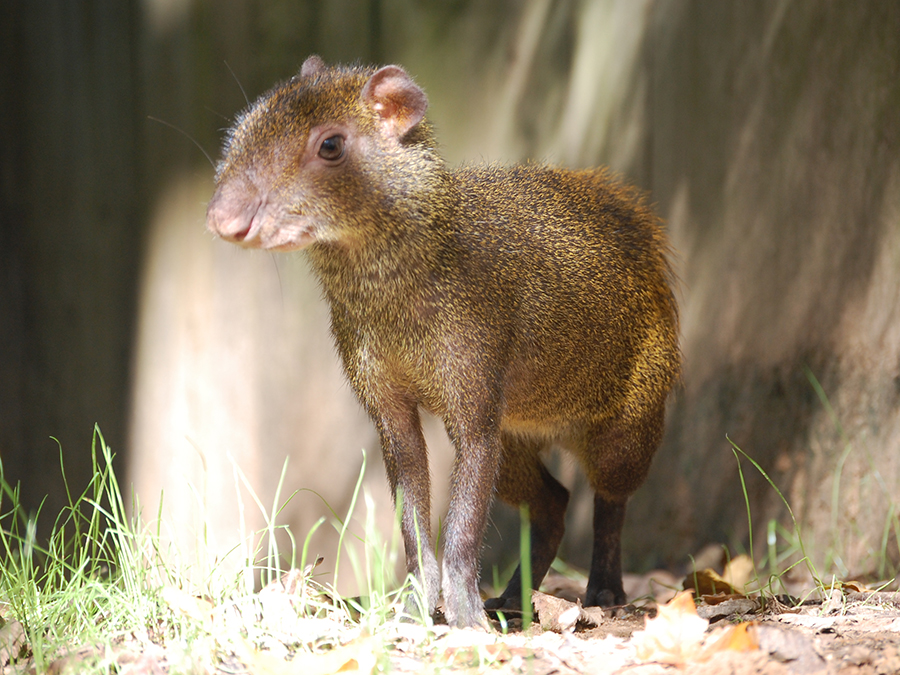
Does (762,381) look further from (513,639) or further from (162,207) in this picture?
(162,207)

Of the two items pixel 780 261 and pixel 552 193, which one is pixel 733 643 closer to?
pixel 552 193

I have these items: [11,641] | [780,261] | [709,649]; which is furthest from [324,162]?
[780,261]

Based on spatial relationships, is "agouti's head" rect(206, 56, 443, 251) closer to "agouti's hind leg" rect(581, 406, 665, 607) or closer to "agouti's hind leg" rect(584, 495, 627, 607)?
"agouti's hind leg" rect(581, 406, 665, 607)

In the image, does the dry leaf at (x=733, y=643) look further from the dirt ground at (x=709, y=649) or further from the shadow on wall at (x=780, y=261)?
the shadow on wall at (x=780, y=261)

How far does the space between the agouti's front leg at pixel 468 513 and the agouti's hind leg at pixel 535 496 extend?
64 centimetres

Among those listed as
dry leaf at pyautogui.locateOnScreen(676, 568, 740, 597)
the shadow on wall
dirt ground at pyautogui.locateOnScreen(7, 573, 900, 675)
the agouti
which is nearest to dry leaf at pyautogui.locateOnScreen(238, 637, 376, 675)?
dirt ground at pyautogui.locateOnScreen(7, 573, 900, 675)

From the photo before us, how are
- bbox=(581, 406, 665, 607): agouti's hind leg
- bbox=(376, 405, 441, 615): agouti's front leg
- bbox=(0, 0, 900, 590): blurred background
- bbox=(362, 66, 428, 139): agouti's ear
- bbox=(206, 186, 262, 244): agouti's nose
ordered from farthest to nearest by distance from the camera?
bbox=(0, 0, 900, 590): blurred background < bbox=(581, 406, 665, 607): agouti's hind leg < bbox=(376, 405, 441, 615): agouti's front leg < bbox=(362, 66, 428, 139): agouti's ear < bbox=(206, 186, 262, 244): agouti's nose

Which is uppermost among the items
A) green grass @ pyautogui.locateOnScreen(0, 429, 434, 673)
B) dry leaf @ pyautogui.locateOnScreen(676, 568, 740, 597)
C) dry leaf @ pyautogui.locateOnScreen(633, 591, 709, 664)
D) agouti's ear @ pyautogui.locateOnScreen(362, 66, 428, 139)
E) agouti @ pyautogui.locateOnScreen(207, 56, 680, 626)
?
agouti's ear @ pyautogui.locateOnScreen(362, 66, 428, 139)

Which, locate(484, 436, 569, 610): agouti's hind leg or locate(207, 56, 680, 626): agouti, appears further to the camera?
locate(484, 436, 569, 610): agouti's hind leg

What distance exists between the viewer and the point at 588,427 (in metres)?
3.52

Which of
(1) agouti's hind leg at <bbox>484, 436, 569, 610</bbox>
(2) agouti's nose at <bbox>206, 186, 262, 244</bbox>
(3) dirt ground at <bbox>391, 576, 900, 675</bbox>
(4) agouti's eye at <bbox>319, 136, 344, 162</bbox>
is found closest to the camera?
(3) dirt ground at <bbox>391, 576, 900, 675</bbox>

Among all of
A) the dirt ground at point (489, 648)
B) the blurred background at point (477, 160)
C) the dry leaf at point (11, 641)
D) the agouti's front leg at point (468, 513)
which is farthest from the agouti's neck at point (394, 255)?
the dry leaf at point (11, 641)

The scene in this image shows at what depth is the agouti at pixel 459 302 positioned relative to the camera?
273 centimetres

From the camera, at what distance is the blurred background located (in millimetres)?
3980
